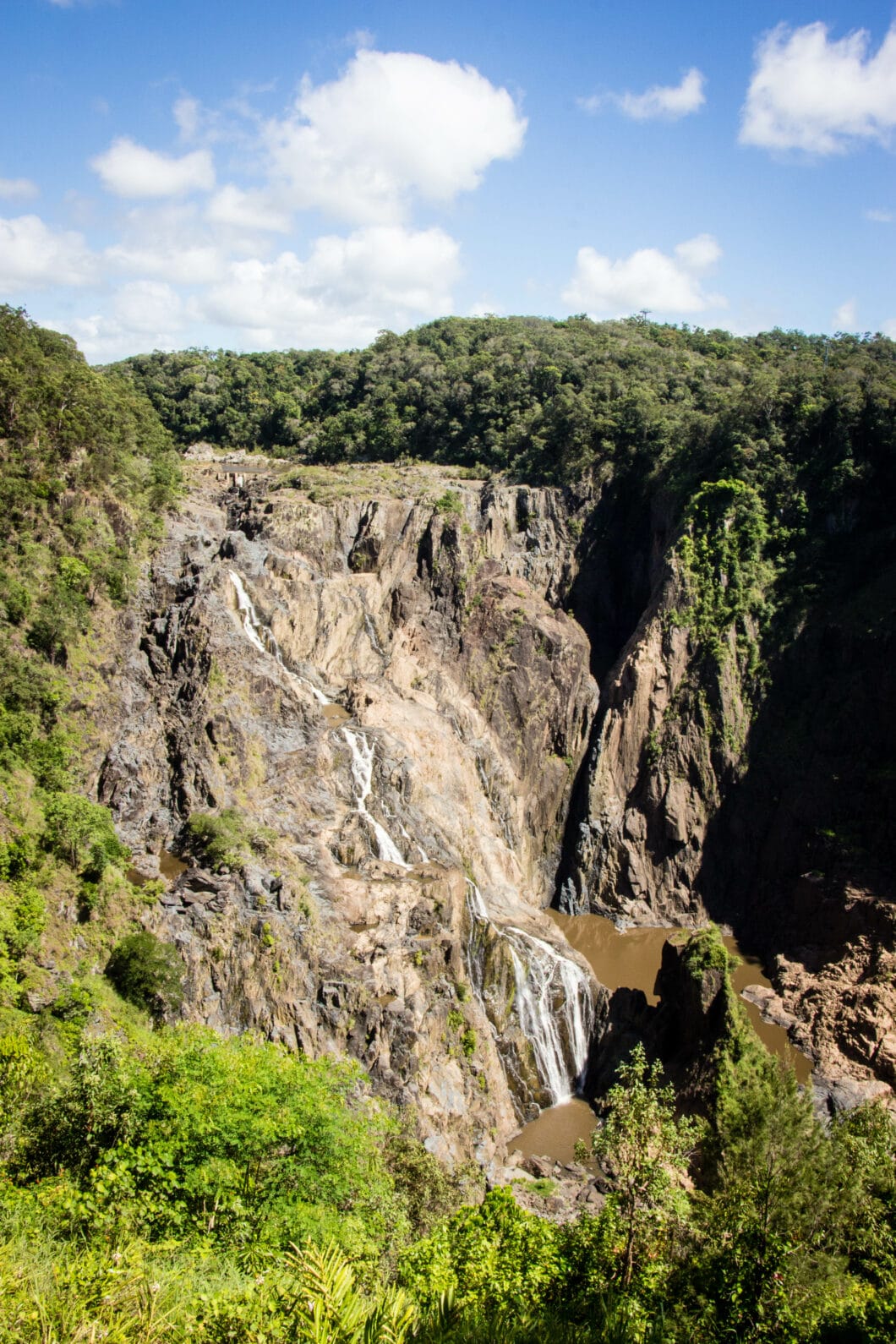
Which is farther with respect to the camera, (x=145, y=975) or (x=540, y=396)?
(x=540, y=396)

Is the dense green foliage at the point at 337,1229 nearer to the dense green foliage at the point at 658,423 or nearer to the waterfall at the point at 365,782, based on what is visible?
the waterfall at the point at 365,782

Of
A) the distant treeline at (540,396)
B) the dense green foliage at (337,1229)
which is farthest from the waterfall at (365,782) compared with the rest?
the distant treeline at (540,396)

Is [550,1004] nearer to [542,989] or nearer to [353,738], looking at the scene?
[542,989]

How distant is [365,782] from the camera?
3500cm

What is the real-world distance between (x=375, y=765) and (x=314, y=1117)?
21.2 meters

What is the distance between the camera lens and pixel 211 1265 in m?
11.2

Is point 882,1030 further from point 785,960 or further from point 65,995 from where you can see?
point 65,995

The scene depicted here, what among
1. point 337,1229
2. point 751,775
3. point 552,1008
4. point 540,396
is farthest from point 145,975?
point 540,396

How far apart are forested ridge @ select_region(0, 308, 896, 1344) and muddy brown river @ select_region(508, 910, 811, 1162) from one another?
444cm

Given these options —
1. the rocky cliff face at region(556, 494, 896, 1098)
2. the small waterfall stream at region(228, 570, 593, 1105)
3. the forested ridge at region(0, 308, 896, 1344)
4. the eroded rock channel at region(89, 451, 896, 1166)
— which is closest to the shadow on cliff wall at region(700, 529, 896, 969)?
the rocky cliff face at region(556, 494, 896, 1098)

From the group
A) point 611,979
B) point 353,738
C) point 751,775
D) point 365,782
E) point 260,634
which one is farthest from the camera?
point 751,775

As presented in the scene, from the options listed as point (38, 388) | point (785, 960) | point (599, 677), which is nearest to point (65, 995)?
point (38, 388)

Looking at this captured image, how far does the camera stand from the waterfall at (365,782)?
33.1 m

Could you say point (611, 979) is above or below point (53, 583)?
below
